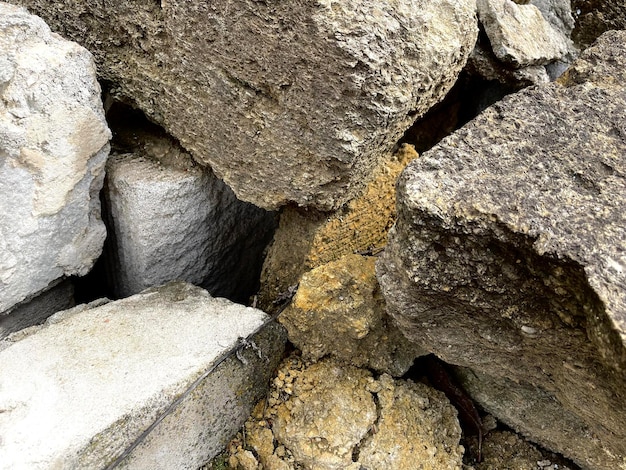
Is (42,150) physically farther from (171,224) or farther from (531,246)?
(531,246)

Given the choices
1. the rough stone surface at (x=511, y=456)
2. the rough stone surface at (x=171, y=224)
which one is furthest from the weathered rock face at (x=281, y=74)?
the rough stone surface at (x=511, y=456)

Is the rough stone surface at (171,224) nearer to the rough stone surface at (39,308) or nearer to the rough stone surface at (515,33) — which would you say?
the rough stone surface at (39,308)

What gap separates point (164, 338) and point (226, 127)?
19.9 inches

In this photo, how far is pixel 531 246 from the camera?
3.13 ft

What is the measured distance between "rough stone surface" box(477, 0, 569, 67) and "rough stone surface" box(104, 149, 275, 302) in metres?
0.84

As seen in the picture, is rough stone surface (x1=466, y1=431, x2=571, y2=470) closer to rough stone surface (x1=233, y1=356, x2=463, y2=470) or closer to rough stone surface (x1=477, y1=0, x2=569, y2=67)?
rough stone surface (x1=233, y1=356, x2=463, y2=470)

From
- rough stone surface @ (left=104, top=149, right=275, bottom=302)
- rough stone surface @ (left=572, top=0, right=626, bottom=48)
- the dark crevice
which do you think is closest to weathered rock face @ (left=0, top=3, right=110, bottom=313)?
rough stone surface @ (left=104, top=149, right=275, bottom=302)

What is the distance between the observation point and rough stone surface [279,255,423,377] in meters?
1.35

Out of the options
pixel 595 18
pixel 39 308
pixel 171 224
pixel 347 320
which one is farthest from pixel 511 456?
pixel 595 18

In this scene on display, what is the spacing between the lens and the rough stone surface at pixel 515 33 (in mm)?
1602

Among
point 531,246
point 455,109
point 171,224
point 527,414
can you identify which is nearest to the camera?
point 531,246

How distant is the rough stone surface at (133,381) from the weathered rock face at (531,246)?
43 cm

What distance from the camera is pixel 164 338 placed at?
134 cm

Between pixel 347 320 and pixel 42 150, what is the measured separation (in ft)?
2.55
